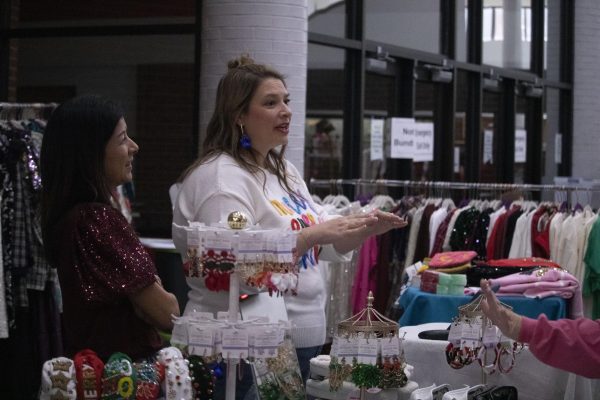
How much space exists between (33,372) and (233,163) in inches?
107

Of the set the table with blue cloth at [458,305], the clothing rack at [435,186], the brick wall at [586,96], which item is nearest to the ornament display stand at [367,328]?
the table with blue cloth at [458,305]

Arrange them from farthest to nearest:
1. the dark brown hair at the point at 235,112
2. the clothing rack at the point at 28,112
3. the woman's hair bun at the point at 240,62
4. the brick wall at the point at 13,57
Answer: the brick wall at the point at 13,57
the clothing rack at the point at 28,112
the woman's hair bun at the point at 240,62
the dark brown hair at the point at 235,112

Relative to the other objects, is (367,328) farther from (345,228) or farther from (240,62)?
(240,62)

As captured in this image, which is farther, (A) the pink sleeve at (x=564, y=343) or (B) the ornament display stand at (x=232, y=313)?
(A) the pink sleeve at (x=564, y=343)

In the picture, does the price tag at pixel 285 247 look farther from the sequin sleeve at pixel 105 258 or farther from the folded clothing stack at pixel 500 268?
the folded clothing stack at pixel 500 268

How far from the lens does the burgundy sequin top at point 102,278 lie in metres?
2.65

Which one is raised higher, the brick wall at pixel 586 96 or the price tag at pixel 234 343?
the brick wall at pixel 586 96

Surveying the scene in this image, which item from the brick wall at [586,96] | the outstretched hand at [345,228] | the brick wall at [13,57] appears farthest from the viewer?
the brick wall at [586,96]

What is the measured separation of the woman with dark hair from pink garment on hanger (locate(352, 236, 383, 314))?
394cm

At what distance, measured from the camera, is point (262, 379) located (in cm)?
283

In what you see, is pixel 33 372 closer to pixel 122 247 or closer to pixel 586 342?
pixel 122 247

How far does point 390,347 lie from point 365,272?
3.80 meters

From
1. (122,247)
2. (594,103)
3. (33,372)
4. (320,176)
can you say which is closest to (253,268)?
(122,247)

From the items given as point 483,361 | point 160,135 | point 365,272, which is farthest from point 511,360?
point 160,135
